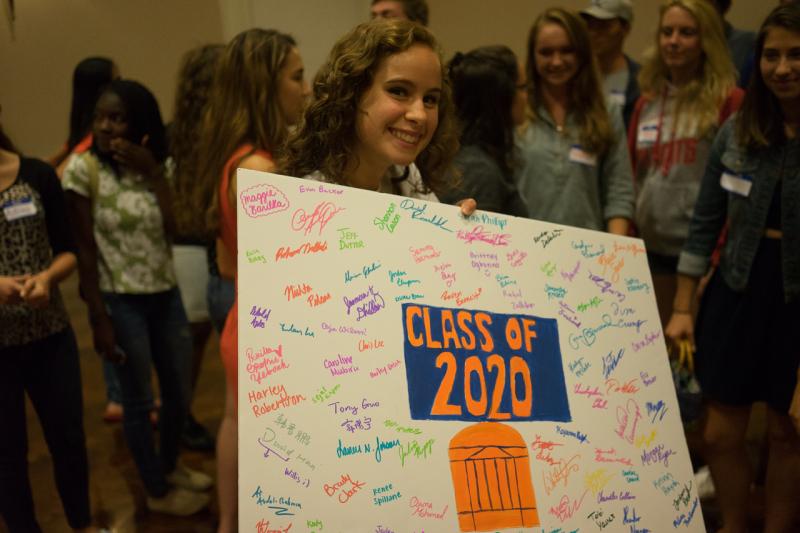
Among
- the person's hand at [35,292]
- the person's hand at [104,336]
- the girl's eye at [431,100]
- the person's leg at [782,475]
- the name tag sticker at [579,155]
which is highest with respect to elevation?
the girl's eye at [431,100]

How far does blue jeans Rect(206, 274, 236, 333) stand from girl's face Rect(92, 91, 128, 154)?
568 millimetres

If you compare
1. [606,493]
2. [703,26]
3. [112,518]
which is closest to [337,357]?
[606,493]

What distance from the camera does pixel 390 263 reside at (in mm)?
1381

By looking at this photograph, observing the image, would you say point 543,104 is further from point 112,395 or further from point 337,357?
point 112,395

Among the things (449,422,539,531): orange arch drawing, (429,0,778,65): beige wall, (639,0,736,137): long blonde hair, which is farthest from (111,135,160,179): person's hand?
(429,0,778,65): beige wall

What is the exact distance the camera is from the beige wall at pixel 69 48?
2744 millimetres

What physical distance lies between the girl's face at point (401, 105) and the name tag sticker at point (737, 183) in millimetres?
1086

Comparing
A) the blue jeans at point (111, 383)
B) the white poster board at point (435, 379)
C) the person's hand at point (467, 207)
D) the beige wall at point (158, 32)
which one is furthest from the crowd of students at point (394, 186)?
the blue jeans at point (111, 383)

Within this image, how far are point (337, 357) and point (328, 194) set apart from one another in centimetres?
32

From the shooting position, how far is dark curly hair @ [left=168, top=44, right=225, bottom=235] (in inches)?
92.4

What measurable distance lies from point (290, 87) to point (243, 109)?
162mm

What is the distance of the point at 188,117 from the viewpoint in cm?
247

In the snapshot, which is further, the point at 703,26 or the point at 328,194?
the point at 703,26

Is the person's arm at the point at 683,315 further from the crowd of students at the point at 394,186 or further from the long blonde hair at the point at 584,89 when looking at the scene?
the long blonde hair at the point at 584,89
